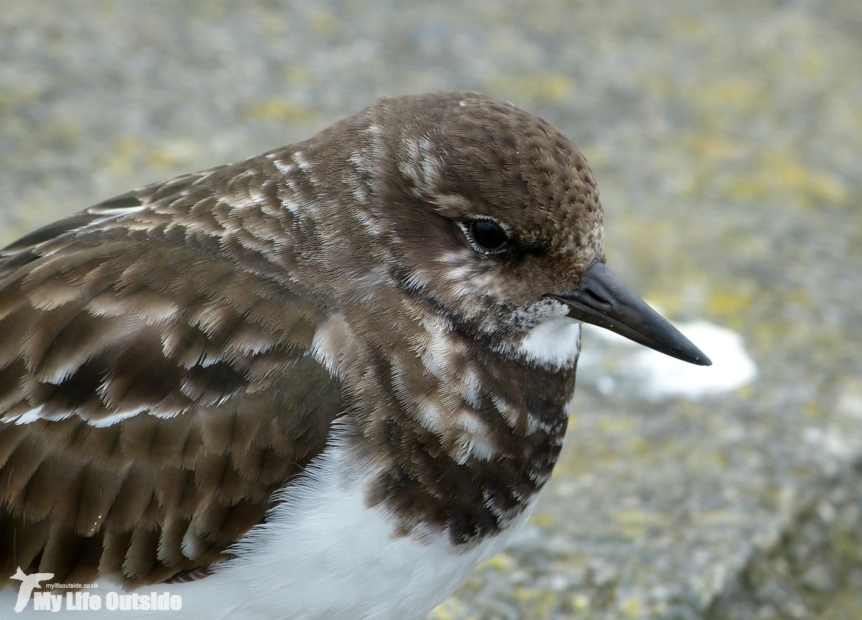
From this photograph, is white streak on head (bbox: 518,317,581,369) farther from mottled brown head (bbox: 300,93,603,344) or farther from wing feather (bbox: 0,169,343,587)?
wing feather (bbox: 0,169,343,587)

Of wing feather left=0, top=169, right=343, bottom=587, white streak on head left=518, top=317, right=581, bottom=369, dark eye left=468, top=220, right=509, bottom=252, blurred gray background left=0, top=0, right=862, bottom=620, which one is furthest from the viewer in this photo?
blurred gray background left=0, top=0, right=862, bottom=620

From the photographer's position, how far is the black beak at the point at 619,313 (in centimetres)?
245

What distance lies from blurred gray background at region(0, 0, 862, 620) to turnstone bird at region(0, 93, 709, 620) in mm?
829

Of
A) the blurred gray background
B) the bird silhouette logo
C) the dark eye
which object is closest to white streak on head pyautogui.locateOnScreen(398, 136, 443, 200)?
the dark eye

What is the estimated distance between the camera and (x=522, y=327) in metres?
2.45

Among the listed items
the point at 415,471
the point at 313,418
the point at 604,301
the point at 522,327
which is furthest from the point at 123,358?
the point at 604,301

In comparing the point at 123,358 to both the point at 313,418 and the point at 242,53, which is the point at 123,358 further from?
the point at 242,53

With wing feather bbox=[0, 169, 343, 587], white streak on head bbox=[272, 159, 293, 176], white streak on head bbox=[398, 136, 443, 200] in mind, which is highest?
white streak on head bbox=[272, 159, 293, 176]

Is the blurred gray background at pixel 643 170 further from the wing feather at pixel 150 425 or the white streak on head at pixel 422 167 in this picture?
the white streak on head at pixel 422 167

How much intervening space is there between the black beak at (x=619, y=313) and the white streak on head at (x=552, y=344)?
6 cm

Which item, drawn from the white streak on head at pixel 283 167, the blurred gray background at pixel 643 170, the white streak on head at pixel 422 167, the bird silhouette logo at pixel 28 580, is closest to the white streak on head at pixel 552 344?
the white streak on head at pixel 422 167

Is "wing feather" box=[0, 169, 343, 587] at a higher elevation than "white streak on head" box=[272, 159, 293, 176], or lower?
lower

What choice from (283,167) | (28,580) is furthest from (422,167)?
(28,580)

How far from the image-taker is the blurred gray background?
3.23 m
